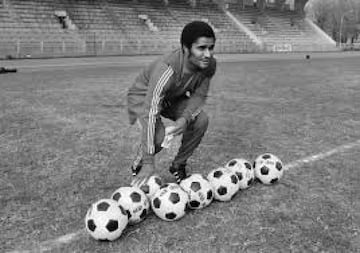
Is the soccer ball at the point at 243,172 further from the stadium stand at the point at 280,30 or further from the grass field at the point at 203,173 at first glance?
the stadium stand at the point at 280,30

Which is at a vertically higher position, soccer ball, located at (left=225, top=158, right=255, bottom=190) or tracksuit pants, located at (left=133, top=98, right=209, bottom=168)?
tracksuit pants, located at (left=133, top=98, right=209, bottom=168)

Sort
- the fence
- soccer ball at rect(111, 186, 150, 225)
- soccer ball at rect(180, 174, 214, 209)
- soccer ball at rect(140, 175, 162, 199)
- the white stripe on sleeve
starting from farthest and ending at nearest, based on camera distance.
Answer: the fence → soccer ball at rect(140, 175, 162, 199) → soccer ball at rect(180, 174, 214, 209) → the white stripe on sleeve → soccer ball at rect(111, 186, 150, 225)

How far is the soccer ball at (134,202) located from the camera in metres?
3.10

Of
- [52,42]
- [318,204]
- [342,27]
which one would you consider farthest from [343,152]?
[342,27]

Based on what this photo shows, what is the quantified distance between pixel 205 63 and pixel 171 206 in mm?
1315

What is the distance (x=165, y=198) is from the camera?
10.5ft

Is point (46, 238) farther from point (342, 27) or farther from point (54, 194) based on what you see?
point (342, 27)

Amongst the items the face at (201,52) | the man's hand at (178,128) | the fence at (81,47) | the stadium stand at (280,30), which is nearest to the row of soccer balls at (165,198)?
the man's hand at (178,128)

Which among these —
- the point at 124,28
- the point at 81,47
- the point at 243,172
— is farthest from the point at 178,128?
the point at 124,28

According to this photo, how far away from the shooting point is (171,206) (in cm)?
316

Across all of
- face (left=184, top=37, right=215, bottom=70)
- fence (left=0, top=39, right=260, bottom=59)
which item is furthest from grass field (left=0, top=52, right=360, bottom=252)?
fence (left=0, top=39, right=260, bottom=59)

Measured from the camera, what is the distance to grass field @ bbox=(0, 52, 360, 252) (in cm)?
291

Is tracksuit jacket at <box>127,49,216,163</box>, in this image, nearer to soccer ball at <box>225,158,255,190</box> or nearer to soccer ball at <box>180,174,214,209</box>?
soccer ball at <box>180,174,214,209</box>

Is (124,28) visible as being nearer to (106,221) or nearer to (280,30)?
(280,30)
